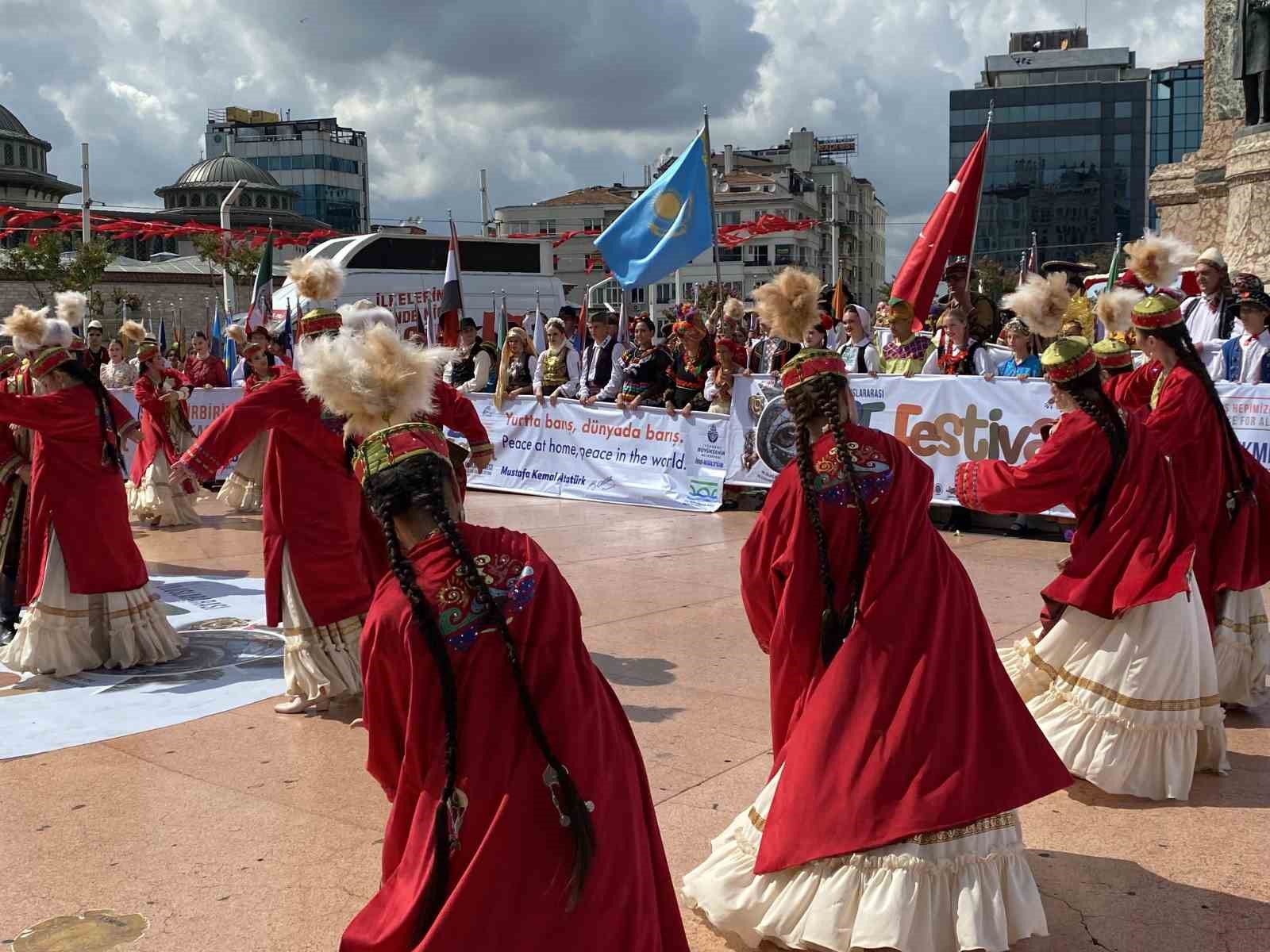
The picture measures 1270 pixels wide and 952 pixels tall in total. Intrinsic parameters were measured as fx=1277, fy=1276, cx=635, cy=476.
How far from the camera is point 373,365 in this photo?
9.85ft

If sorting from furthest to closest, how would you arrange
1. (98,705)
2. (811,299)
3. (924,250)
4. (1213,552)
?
1. (924,250)
2. (98,705)
3. (1213,552)
4. (811,299)

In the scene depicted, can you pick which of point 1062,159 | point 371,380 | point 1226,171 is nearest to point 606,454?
point 1226,171

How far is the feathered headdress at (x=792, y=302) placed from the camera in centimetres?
411

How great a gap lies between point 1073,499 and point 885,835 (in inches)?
75.3

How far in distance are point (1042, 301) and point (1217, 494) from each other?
138cm

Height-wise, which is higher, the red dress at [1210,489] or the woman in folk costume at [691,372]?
the woman in folk costume at [691,372]

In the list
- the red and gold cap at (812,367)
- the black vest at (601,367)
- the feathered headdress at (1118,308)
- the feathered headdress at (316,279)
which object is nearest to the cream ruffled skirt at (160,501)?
the black vest at (601,367)

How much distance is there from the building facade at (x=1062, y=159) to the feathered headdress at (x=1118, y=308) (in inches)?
4126

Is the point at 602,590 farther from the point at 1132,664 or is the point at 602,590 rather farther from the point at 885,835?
the point at 885,835

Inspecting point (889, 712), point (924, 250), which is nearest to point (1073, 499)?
point (889, 712)

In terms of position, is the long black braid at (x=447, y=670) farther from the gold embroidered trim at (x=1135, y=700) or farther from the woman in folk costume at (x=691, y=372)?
the woman in folk costume at (x=691, y=372)

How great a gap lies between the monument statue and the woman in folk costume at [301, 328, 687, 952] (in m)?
14.6

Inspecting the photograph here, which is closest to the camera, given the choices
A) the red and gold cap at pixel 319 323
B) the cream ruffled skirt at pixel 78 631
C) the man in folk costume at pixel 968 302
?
the red and gold cap at pixel 319 323

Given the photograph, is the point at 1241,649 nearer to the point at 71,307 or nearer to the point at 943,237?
the point at 943,237
